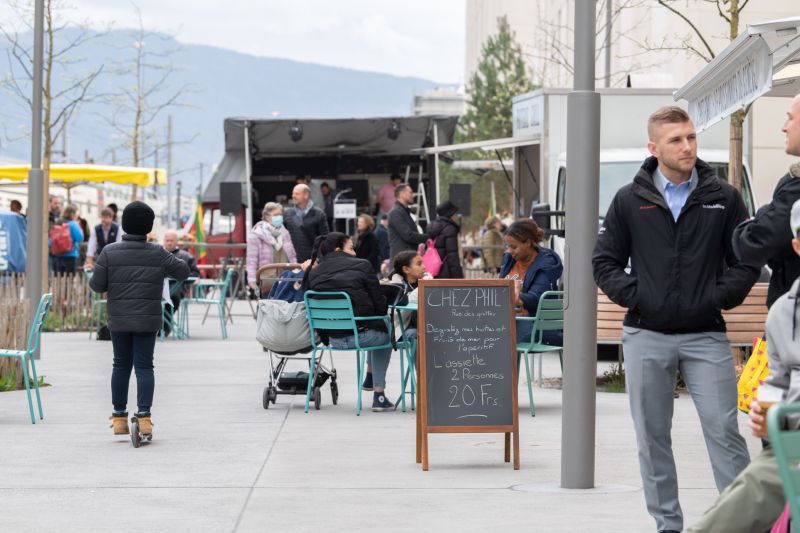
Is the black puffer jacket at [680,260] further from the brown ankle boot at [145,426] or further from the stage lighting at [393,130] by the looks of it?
the stage lighting at [393,130]

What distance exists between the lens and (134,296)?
10.2m

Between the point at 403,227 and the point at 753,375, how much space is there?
1295 centimetres

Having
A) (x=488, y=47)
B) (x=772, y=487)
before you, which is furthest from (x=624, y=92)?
(x=488, y=47)

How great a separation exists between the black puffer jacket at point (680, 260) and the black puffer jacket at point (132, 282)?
4.62m

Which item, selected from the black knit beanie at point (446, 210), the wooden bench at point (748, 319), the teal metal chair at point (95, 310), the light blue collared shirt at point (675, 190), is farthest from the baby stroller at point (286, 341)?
the teal metal chair at point (95, 310)

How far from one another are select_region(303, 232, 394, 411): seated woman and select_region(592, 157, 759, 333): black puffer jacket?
5.73 meters

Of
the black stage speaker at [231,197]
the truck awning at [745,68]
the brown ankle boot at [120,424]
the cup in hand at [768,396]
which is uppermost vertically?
the truck awning at [745,68]

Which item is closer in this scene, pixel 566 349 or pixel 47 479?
pixel 566 349

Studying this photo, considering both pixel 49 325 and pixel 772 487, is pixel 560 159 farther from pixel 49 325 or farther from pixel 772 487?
pixel 772 487

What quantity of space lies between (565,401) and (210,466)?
2.34 meters

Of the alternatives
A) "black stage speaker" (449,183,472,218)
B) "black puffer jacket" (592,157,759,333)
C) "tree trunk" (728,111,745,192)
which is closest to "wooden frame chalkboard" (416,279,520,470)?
"black puffer jacket" (592,157,759,333)

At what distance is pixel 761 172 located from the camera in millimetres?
30688

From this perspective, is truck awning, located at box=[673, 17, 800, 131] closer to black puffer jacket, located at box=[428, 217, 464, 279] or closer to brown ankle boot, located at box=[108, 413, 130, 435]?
brown ankle boot, located at box=[108, 413, 130, 435]

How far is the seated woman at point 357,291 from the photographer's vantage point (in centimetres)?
1198
